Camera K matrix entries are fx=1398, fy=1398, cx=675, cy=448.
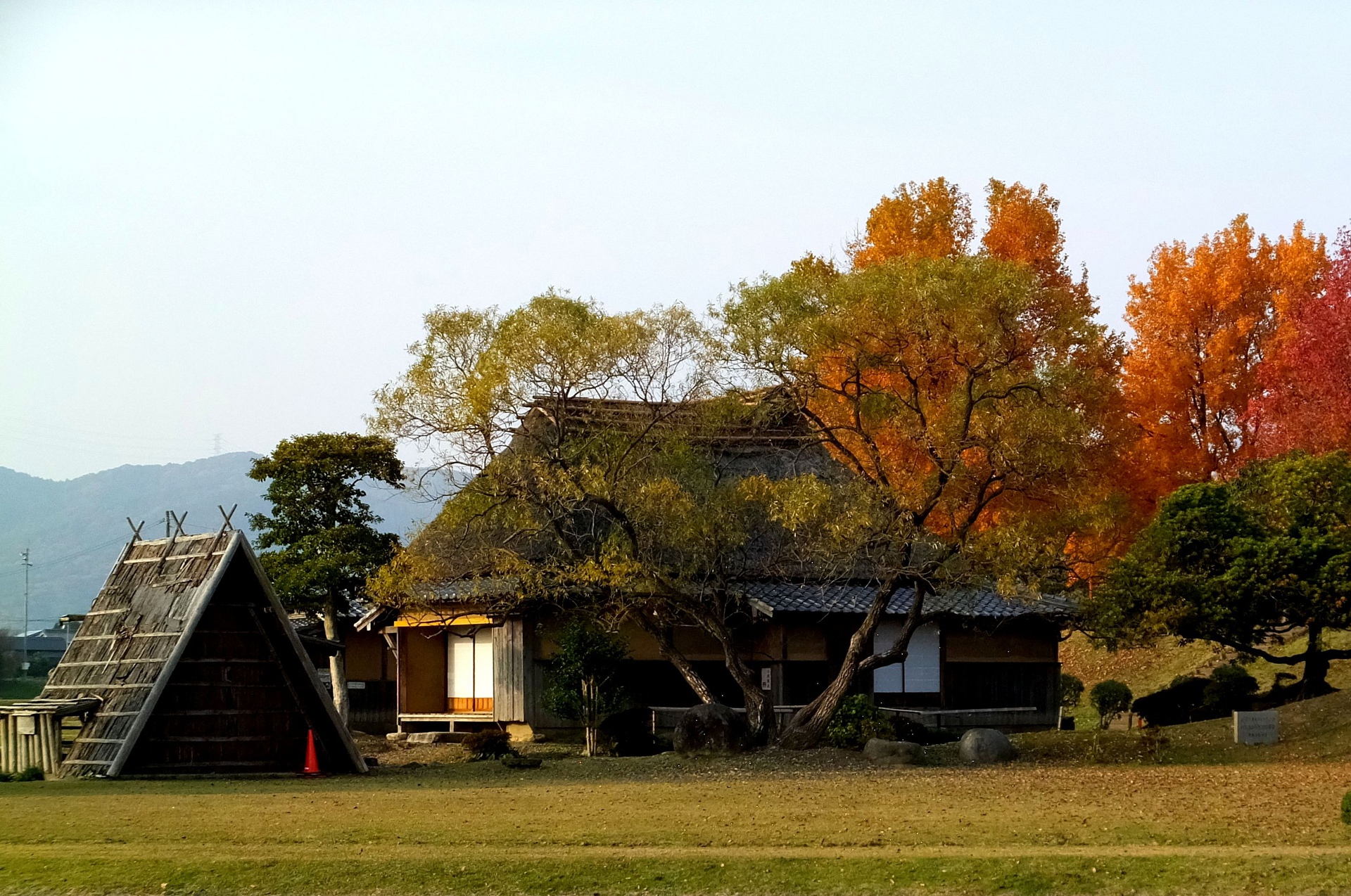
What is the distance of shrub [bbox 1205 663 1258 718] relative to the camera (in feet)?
87.6

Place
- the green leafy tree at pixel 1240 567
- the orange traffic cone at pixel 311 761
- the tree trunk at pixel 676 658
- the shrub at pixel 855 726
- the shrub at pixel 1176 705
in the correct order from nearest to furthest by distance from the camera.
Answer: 1. the orange traffic cone at pixel 311 761
2. the green leafy tree at pixel 1240 567
3. the shrub at pixel 855 726
4. the tree trunk at pixel 676 658
5. the shrub at pixel 1176 705

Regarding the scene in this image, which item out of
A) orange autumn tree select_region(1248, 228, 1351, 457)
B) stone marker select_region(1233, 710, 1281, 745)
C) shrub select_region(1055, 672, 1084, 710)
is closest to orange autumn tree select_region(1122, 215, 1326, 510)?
orange autumn tree select_region(1248, 228, 1351, 457)

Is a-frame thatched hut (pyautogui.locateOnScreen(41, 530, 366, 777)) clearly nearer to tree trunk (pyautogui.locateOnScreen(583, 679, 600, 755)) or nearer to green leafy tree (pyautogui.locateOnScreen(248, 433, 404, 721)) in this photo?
tree trunk (pyautogui.locateOnScreen(583, 679, 600, 755))

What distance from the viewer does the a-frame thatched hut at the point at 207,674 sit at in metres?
20.0

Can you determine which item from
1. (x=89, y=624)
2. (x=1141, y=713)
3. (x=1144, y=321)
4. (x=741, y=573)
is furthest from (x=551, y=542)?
(x=1144, y=321)

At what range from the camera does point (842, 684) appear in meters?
22.8

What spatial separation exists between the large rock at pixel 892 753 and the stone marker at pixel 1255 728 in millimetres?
4995

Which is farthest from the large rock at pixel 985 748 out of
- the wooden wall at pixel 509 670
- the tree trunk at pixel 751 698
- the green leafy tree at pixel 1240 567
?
the wooden wall at pixel 509 670

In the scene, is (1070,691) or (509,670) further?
(1070,691)

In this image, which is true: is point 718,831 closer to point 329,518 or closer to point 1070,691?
point 329,518

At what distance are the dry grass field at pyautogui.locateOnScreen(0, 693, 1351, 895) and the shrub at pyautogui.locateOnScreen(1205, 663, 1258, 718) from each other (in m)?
5.98

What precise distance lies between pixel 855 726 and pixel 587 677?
534 centimetres

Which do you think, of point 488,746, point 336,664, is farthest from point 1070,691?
point 336,664

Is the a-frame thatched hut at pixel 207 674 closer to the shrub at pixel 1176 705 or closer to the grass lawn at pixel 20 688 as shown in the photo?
the shrub at pixel 1176 705
